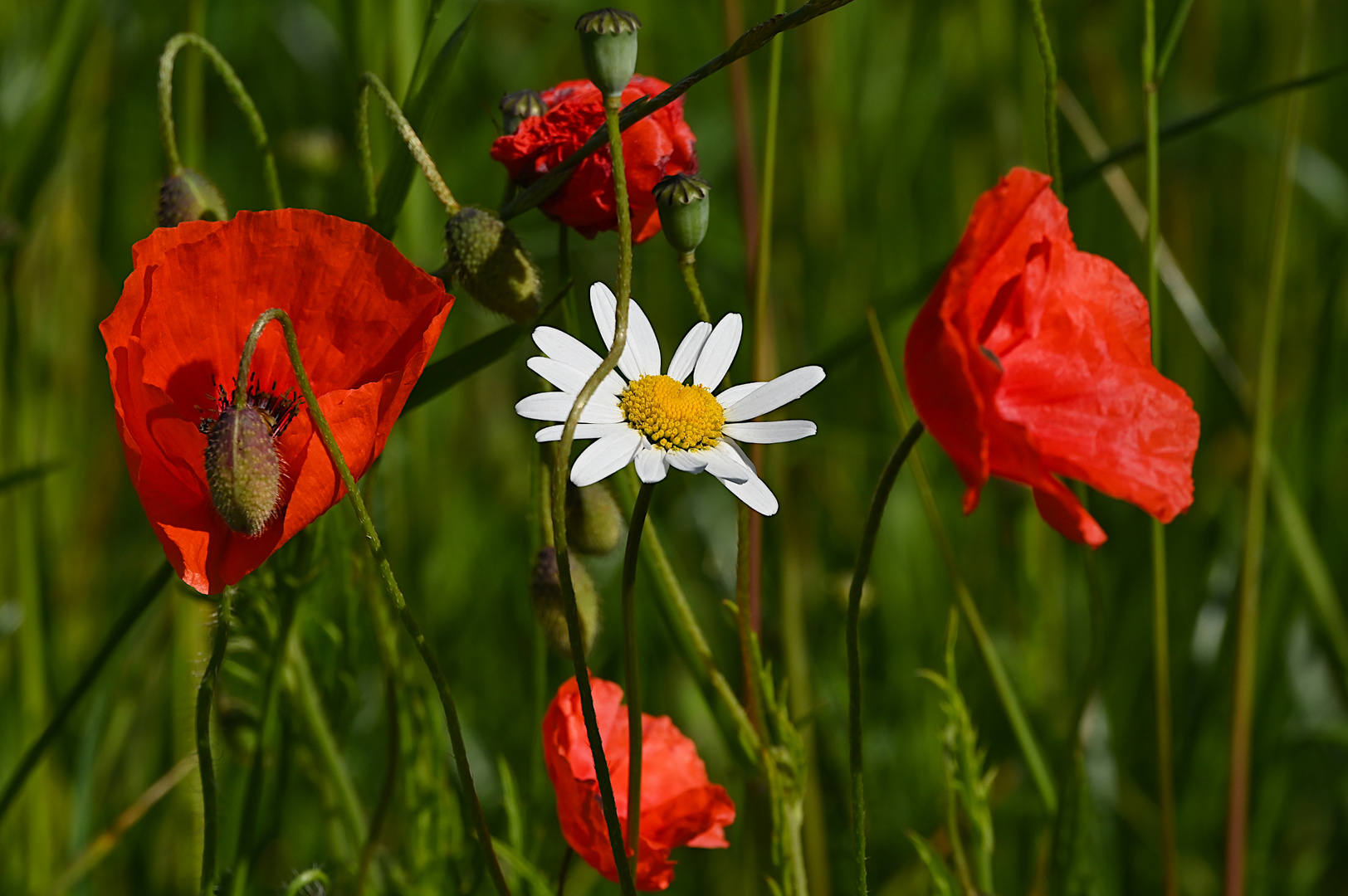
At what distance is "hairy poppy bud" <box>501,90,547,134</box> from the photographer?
2.38 feet

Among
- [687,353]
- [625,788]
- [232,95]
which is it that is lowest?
[625,788]

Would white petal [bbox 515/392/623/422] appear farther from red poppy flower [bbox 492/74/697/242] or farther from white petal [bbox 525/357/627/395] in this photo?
red poppy flower [bbox 492/74/697/242]

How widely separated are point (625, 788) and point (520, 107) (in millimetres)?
422

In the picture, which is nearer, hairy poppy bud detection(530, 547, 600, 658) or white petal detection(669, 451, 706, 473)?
white petal detection(669, 451, 706, 473)

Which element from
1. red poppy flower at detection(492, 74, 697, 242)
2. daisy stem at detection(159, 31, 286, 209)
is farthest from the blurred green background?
red poppy flower at detection(492, 74, 697, 242)

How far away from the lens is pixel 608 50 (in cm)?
59

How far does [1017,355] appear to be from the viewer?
1.92 ft

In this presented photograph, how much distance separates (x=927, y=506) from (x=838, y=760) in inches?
17.5

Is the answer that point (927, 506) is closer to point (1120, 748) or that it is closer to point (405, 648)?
point (405, 648)

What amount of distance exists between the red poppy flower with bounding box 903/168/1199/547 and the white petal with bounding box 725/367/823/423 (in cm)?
7

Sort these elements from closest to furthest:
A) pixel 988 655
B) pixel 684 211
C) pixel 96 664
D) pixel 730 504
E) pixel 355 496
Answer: pixel 355 496 < pixel 684 211 < pixel 96 664 < pixel 988 655 < pixel 730 504

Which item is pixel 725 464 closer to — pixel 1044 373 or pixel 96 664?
pixel 1044 373

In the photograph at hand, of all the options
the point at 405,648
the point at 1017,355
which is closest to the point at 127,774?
the point at 405,648

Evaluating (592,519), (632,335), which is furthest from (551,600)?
(632,335)
